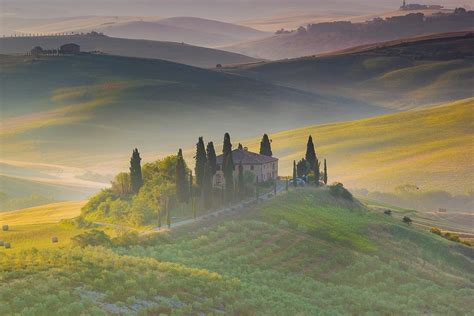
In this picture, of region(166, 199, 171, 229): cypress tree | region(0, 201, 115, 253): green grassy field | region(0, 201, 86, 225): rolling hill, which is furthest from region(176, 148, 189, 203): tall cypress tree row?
region(0, 201, 86, 225): rolling hill

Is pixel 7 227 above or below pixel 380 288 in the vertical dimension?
above

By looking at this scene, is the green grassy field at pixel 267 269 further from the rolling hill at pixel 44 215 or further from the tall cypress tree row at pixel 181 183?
the rolling hill at pixel 44 215

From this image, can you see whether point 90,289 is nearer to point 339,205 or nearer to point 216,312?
point 216,312

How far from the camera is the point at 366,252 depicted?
9331cm

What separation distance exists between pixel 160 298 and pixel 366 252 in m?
39.4

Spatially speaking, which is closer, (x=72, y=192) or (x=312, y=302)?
(x=312, y=302)

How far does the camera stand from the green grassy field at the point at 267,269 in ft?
184

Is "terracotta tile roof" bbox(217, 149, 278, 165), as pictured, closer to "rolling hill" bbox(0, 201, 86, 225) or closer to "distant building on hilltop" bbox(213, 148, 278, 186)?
"distant building on hilltop" bbox(213, 148, 278, 186)

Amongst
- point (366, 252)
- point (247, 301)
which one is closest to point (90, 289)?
point (247, 301)

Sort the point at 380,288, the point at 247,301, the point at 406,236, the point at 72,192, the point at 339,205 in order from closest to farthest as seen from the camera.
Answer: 1. the point at 247,301
2. the point at 380,288
3. the point at 406,236
4. the point at 339,205
5. the point at 72,192

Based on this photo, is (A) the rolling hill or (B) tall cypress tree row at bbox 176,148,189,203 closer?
(B) tall cypress tree row at bbox 176,148,189,203

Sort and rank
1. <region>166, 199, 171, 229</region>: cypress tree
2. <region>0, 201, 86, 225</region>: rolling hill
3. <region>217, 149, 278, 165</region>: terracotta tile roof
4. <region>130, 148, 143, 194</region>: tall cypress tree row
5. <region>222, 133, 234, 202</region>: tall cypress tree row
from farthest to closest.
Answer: <region>217, 149, 278, 165</region>: terracotta tile roof < <region>222, 133, 234, 202</region>: tall cypress tree row < <region>0, 201, 86, 225</region>: rolling hill < <region>130, 148, 143, 194</region>: tall cypress tree row < <region>166, 199, 171, 229</region>: cypress tree

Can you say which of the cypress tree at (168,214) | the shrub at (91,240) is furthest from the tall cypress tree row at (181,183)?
the shrub at (91,240)

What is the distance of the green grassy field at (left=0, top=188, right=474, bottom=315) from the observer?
184ft
